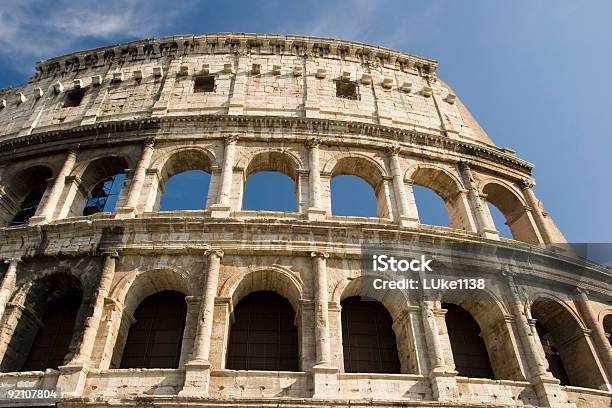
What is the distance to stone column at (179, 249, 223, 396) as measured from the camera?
9.05m

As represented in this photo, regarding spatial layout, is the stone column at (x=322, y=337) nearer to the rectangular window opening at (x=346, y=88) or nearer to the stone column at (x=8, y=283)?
the stone column at (x=8, y=283)

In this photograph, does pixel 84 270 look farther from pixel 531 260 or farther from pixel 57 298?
pixel 531 260

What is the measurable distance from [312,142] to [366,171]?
1.89 metres

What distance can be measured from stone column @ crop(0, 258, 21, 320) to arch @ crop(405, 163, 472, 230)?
35.1 feet

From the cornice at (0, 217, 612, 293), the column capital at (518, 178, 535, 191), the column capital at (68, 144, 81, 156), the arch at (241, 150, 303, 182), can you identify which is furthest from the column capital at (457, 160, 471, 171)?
the column capital at (68, 144, 81, 156)

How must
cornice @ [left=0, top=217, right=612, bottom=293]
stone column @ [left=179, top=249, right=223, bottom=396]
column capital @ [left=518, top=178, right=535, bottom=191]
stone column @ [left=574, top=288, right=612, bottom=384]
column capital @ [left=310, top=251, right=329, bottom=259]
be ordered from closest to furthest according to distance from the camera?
stone column @ [left=179, top=249, right=223, bottom=396], column capital @ [left=310, top=251, right=329, bottom=259], cornice @ [left=0, top=217, right=612, bottom=293], stone column @ [left=574, top=288, right=612, bottom=384], column capital @ [left=518, top=178, right=535, bottom=191]

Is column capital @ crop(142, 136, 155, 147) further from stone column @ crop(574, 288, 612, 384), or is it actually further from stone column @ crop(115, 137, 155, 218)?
stone column @ crop(574, 288, 612, 384)

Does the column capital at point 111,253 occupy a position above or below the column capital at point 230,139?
below

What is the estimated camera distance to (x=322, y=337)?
9.84 m

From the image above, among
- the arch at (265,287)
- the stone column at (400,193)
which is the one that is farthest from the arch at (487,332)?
the arch at (265,287)

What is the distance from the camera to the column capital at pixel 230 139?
45.2ft

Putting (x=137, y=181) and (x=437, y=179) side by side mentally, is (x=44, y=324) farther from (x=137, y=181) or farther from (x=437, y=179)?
(x=437, y=179)

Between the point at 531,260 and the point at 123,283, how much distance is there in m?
10.5

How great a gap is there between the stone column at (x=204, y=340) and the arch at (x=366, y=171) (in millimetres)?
4448
